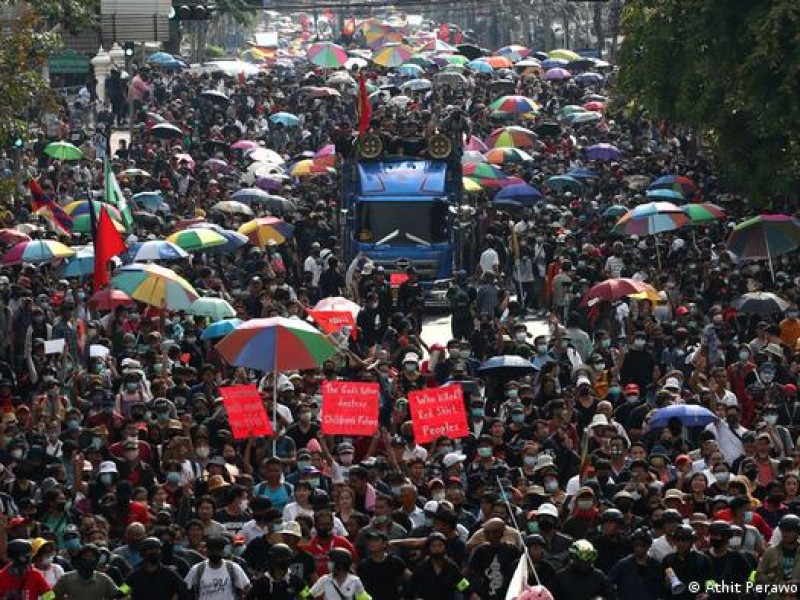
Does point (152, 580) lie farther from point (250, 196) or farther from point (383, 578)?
point (250, 196)

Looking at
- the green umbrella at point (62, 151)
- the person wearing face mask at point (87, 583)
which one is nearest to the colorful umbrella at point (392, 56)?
the green umbrella at point (62, 151)

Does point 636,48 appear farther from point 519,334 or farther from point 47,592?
point 47,592

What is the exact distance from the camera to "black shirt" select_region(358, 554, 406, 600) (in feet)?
50.4

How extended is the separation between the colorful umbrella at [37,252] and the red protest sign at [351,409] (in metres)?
8.36

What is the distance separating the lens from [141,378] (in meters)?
21.6

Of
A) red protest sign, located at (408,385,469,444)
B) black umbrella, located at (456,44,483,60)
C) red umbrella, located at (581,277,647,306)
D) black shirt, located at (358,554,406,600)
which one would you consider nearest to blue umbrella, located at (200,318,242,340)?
red umbrella, located at (581,277,647,306)

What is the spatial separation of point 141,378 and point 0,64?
7837 millimetres

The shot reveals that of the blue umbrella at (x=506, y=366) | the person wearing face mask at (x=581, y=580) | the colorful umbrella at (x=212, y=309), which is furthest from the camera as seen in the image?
the colorful umbrella at (x=212, y=309)

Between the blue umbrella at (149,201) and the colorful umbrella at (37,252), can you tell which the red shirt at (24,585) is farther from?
the blue umbrella at (149,201)

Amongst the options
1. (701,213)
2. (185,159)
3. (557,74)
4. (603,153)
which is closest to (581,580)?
(701,213)

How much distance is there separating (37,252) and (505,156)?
17.3 m

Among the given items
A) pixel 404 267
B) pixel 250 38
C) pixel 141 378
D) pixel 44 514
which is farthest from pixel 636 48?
pixel 250 38

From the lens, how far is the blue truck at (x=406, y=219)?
1328 inches

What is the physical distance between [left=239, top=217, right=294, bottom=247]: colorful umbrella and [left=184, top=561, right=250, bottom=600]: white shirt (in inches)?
668
